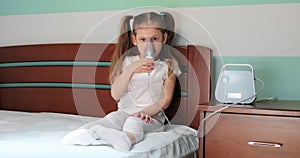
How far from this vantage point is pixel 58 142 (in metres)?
1.22

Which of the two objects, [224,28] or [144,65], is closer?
[144,65]

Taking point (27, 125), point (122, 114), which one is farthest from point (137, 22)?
point (27, 125)

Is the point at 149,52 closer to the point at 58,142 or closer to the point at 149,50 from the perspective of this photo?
the point at 149,50

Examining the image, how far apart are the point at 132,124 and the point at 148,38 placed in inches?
16.0

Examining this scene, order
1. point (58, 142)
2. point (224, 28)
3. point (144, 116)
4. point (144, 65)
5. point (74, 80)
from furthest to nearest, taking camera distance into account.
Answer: point (74, 80)
point (224, 28)
point (144, 65)
point (144, 116)
point (58, 142)

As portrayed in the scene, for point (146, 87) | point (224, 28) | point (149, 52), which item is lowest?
point (146, 87)

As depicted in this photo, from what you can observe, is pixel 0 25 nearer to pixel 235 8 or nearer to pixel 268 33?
pixel 235 8

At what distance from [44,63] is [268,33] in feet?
3.83

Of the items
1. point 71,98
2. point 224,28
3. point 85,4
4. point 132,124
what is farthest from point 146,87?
point 85,4

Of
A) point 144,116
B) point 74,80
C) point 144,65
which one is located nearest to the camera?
point 144,116

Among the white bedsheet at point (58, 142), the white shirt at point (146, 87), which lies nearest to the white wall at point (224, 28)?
the white shirt at point (146, 87)

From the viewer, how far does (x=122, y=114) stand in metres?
1.52

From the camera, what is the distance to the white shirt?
154cm

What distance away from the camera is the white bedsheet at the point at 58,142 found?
110 centimetres
